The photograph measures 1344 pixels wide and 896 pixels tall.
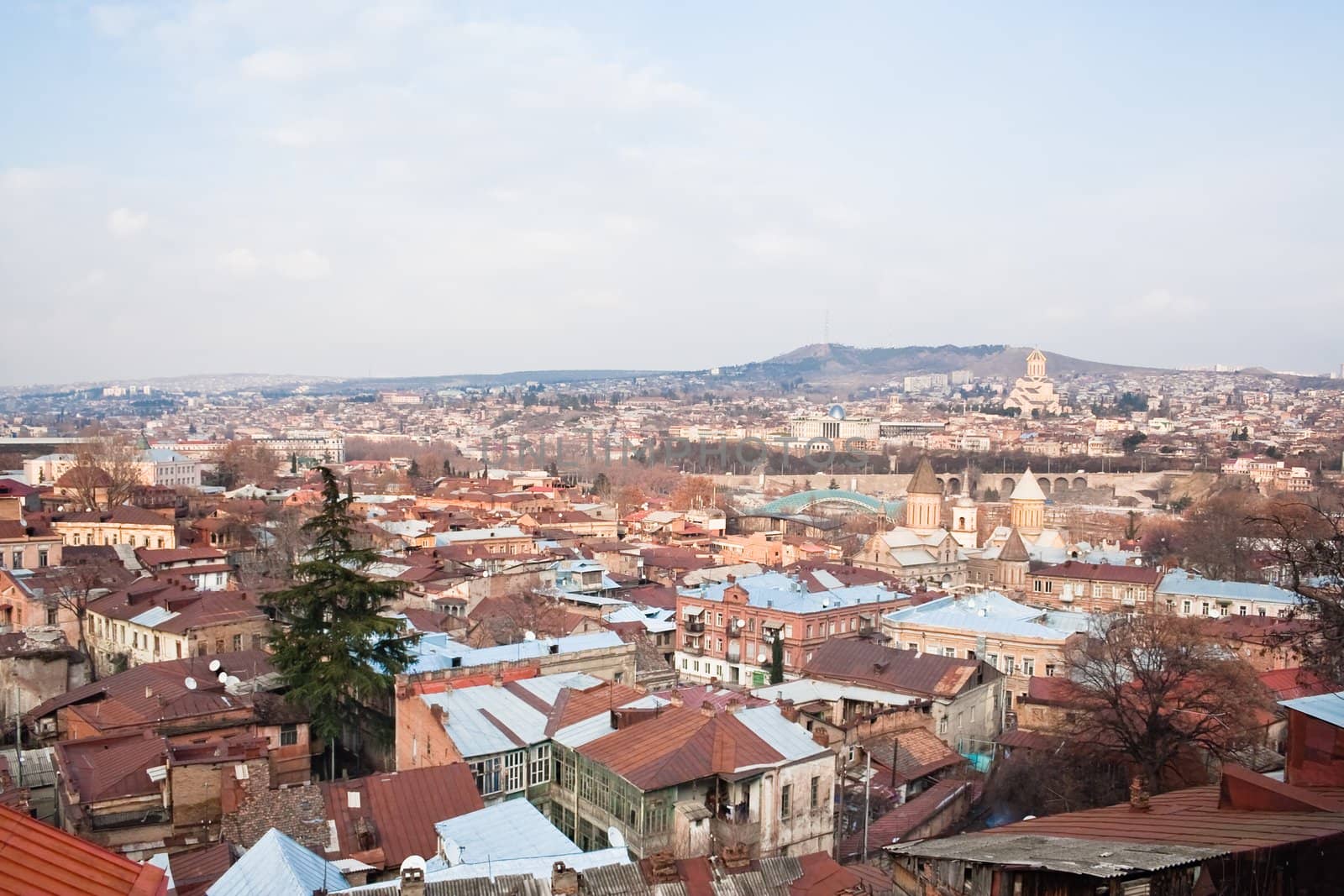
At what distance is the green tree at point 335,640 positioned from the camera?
18844 millimetres

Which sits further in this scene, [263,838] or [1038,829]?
[263,838]

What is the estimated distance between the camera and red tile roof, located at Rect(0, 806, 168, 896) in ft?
17.7

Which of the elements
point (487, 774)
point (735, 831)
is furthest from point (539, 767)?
point (735, 831)

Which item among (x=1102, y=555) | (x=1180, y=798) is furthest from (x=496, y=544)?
(x=1180, y=798)

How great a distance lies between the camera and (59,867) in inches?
219

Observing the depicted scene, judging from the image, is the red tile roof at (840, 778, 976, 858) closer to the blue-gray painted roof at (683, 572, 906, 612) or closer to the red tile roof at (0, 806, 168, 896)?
A: the red tile roof at (0, 806, 168, 896)

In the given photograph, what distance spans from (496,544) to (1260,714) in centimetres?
2819

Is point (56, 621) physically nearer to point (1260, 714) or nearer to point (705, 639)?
point (705, 639)

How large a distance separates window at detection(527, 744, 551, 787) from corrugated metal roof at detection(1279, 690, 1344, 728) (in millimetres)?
9485

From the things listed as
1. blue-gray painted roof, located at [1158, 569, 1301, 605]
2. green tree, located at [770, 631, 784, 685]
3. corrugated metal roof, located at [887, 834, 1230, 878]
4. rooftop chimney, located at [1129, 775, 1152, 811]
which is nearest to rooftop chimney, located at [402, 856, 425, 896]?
corrugated metal roof, located at [887, 834, 1230, 878]

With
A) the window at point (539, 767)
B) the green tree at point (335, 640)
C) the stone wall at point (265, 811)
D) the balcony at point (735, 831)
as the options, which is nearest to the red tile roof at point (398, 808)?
the stone wall at point (265, 811)

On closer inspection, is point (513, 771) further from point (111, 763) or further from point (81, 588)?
point (81, 588)

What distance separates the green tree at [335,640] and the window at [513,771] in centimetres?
382

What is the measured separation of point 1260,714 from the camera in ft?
72.2
